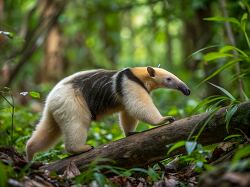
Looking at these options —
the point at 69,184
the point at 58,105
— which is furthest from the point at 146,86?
the point at 69,184

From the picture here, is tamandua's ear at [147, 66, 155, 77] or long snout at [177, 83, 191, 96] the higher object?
tamandua's ear at [147, 66, 155, 77]

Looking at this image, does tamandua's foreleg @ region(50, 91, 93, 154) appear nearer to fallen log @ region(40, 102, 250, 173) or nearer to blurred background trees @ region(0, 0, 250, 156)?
fallen log @ region(40, 102, 250, 173)

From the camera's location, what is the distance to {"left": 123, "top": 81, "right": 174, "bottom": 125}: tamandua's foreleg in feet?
18.2

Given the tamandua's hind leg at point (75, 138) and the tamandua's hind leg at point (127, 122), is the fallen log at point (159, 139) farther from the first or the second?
the tamandua's hind leg at point (127, 122)

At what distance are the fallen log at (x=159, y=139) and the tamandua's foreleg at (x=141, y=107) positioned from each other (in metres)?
0.74

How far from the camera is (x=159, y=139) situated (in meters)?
4.63

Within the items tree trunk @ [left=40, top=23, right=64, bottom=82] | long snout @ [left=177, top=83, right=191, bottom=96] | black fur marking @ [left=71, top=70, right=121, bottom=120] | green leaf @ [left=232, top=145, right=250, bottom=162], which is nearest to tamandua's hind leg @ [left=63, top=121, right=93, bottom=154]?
black fur marking @ [left=71, top=70, right=121, bottom=120]

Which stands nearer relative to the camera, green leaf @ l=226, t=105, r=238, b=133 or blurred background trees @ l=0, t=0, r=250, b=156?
green leaf @ l=226, t=105, r=238, b=133

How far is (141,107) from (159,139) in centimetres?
104

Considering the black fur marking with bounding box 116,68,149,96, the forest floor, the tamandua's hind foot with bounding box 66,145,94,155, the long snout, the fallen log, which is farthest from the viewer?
the long snout

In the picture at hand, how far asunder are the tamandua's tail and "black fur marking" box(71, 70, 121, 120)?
1.71 ft

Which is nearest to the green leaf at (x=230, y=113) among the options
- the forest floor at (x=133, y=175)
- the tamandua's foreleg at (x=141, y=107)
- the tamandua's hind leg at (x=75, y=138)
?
the forest floor at (x=133, y=175)

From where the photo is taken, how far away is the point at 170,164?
16.3 ft

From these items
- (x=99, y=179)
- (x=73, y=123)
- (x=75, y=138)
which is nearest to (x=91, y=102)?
(x=73, y=123)
